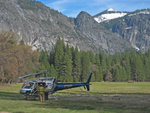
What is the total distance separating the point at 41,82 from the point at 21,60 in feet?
174

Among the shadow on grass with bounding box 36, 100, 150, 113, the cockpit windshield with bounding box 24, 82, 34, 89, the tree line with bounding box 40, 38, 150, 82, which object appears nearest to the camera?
the shadow on grass with bounding box 36, 100, 150, 113

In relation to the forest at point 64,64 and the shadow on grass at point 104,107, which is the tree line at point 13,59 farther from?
the shadow on grass at point 104,107

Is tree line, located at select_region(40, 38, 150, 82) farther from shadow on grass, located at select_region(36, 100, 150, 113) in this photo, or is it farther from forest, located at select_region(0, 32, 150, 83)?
shadow on grass, located at select_region(36, 100, 150, 113)

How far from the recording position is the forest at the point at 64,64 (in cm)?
6438

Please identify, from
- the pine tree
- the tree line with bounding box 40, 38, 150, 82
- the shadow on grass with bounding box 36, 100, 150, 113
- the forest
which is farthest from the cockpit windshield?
the pine tree

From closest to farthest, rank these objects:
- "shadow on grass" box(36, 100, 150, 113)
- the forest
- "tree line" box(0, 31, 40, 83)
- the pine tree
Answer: "shadow on grass" box(36, 100, 150, 113) < "tree line" box(0, 31, 40, 83) < the forest < the pine tree

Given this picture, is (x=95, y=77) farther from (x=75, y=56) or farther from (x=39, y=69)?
(x=39, y=69)

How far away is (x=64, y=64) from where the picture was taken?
94.6m

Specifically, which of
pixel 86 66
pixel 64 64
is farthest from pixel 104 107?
pixel 86 66

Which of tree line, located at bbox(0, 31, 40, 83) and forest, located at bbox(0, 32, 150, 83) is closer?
tree line, located at bbox(0, 31, 40, 83)

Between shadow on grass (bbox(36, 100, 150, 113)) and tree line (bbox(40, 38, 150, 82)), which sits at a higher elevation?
tree line (bbox(40, 38, 150, 82))

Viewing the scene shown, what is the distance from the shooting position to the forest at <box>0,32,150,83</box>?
6438 cm

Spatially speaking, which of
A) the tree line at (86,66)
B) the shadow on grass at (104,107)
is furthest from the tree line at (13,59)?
the shadow on grass at (104,107)

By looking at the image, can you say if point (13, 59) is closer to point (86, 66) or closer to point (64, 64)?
point (64, 64)
